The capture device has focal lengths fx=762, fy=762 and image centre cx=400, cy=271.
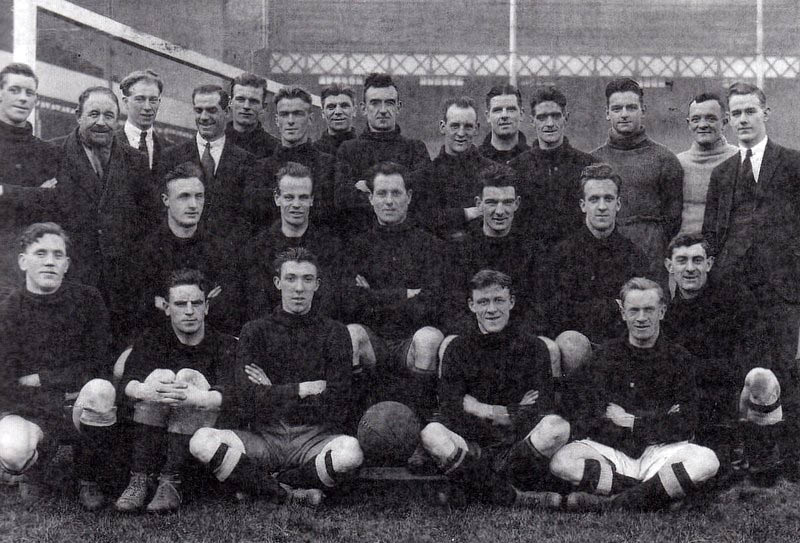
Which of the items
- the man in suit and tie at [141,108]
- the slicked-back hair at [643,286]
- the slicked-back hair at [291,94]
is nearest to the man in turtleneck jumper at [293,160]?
the slicked-back hair at [291,94]

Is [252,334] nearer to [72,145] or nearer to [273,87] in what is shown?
[72,145]

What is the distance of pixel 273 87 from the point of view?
233 inches

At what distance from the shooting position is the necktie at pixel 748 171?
390 centimetres

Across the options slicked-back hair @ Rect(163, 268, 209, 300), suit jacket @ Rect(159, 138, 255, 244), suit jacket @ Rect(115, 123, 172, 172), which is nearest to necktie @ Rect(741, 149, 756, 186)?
suit jacket @ Rect(159, 138, 255, 244)

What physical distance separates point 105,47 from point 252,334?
92.9 inches

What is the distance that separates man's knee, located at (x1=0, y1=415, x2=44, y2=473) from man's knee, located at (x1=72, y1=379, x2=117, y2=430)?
0.21m

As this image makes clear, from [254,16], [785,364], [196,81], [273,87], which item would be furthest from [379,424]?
[254,16]

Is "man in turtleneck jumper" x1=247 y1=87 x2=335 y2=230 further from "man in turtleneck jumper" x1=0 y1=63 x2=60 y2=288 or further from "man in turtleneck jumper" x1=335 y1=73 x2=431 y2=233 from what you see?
"man in turtleneck jumper" x1=0 y1=63 x2=60 y2=288

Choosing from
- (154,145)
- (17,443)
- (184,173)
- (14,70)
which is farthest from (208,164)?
(17,443)

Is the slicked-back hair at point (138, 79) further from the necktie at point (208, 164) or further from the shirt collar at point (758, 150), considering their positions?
the shirt collar at point (758, 150)

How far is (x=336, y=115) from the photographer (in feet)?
15.0

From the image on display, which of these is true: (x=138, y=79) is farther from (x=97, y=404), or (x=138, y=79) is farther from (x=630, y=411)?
(x=630, y=411)

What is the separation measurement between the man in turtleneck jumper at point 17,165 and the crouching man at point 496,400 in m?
2.18

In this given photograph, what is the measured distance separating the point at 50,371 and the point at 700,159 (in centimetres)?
353
